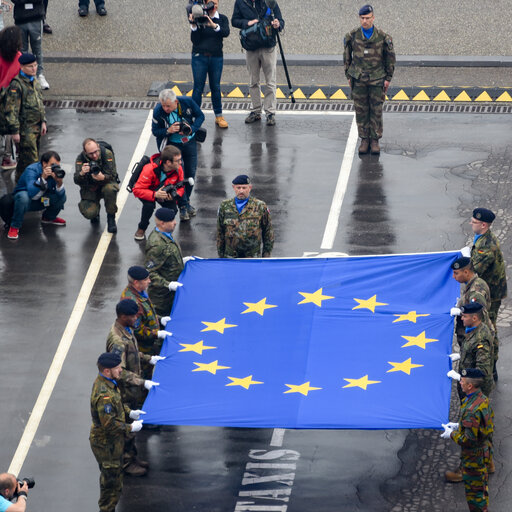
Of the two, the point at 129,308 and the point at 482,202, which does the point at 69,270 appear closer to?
the point at 129,308

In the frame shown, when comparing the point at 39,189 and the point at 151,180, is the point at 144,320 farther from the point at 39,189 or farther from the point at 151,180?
the point at 39,189

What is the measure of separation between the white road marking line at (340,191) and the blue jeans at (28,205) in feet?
12.3

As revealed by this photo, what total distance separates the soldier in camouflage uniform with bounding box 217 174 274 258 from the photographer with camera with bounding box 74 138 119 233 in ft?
9.46

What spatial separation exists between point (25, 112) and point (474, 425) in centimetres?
922

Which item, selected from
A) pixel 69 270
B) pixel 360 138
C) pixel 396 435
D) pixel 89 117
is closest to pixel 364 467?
pixel 396 435

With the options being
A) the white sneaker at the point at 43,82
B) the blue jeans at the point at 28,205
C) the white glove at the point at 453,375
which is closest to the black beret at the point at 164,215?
the white glove at the point at 453,375

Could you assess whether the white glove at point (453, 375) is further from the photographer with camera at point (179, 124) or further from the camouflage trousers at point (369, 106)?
the camouflage trousers at point (369, 106)

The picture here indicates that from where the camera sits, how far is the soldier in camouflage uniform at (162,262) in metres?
→ 12.4

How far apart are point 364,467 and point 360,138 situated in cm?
820

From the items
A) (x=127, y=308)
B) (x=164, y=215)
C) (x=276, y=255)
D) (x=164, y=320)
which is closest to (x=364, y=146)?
(x=276, y=255)

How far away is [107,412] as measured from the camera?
404 inches

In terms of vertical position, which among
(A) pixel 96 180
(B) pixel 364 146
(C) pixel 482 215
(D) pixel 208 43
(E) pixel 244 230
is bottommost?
(B) pixel 364 146

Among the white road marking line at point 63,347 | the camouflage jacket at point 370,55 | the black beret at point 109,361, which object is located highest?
the camouflage jacket at point 370,55

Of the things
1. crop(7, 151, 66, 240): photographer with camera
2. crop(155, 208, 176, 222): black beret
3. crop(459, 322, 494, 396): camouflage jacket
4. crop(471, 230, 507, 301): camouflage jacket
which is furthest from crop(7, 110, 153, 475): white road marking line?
crop(471, 230, 507, 301): camouflage jacket
